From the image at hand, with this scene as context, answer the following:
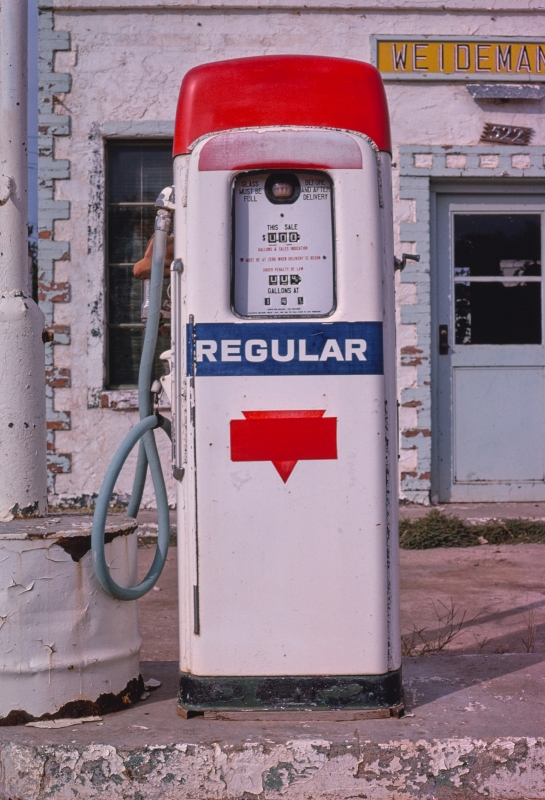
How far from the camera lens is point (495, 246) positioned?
280 inches

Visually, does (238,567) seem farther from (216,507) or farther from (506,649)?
(506,649)

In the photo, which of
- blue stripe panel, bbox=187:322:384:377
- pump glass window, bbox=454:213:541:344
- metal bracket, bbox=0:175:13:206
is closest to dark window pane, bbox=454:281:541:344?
pump glass window, bbox=454:213:541:344

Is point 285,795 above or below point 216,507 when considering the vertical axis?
below

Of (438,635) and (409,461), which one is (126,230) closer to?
(409,461)

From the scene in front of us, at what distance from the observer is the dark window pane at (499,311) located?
7.07 metres

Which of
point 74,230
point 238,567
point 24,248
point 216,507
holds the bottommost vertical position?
point 238,567

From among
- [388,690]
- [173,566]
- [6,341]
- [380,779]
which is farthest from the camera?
[173,566]

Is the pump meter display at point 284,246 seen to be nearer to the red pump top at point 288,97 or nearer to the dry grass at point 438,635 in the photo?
the red pump top at point 288,97

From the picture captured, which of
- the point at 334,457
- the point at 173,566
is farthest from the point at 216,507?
the point at 173,566

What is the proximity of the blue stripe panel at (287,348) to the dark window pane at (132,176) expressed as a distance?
15.4 ft

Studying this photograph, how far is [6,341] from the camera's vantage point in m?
2.98

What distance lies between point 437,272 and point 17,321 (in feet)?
15.2

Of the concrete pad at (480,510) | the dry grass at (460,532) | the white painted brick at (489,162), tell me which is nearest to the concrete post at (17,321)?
the dry grass at (460,532)

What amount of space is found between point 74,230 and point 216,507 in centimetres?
481
